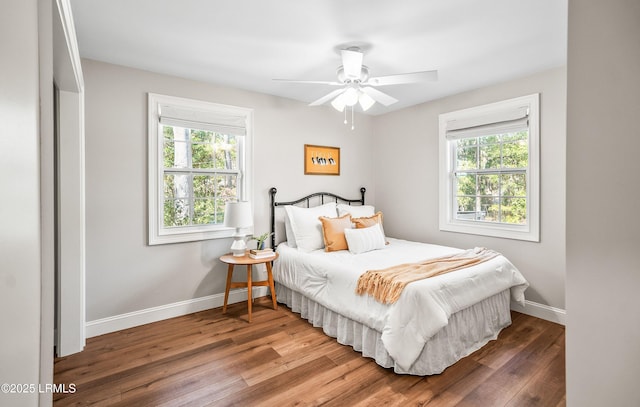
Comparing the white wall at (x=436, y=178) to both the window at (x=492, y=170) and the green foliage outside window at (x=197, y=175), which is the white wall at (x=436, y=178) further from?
the green foliage outside window at (x=197, y=175)

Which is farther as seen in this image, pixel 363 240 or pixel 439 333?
pixel 363 240

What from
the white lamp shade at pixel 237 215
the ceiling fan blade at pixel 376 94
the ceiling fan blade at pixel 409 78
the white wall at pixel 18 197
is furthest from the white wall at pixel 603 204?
the white lamp shade at pixel 237 215

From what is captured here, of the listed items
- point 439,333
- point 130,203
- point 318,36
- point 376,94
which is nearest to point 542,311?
point 439,333

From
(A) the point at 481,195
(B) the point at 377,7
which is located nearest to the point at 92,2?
(B) the point at 377,7

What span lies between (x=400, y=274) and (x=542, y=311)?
6.08 ft

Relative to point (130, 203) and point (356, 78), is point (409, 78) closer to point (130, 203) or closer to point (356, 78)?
point (356, 78)

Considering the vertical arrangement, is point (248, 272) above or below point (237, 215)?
below

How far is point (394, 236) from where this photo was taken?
4695 mm

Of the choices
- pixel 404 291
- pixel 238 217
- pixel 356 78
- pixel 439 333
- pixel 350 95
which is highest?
pixel 356 78

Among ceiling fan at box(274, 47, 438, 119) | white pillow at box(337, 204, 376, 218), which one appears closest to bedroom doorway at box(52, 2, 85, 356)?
ceiling fan at box(274, 47, 438, 119)

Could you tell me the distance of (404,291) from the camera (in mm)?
2227

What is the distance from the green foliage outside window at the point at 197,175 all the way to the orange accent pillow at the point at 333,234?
1144 millimetres

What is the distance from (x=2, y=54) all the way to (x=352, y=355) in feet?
8.50

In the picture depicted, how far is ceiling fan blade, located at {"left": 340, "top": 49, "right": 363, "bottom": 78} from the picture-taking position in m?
2.33
